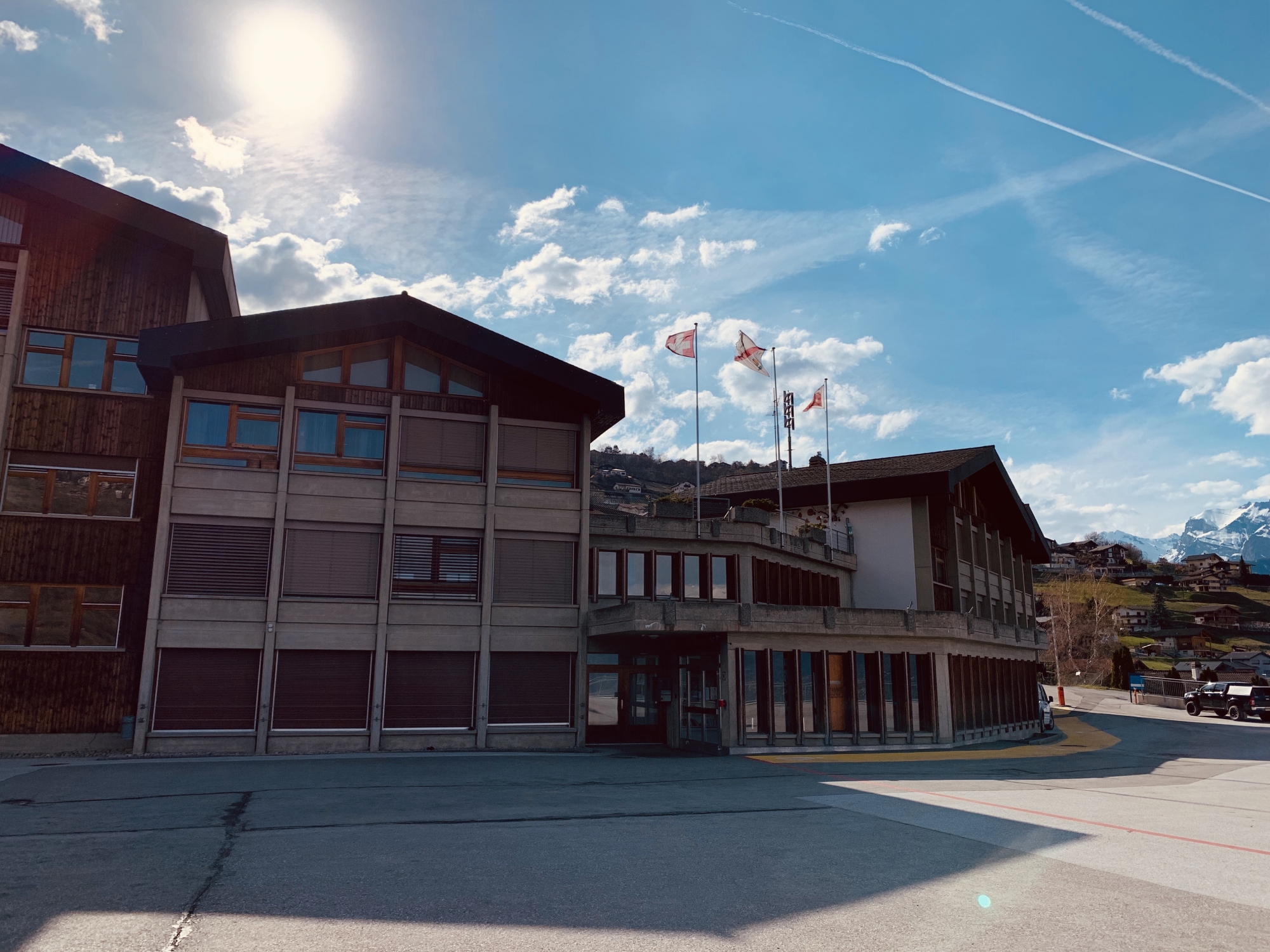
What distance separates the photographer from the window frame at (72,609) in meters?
23.7

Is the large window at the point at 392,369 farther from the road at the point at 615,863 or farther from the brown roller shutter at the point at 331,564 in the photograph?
the road at the point at 615,863

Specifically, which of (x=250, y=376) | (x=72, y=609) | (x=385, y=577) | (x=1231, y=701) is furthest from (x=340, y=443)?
(x=1231, y=701)

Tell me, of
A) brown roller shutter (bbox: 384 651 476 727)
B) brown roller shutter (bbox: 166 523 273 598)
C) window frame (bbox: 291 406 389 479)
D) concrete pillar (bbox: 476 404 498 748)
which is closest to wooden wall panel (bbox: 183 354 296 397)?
window frame (bbox: 291 406 389 479)

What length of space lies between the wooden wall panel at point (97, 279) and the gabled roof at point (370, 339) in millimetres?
2053

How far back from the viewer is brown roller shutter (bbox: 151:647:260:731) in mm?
24250

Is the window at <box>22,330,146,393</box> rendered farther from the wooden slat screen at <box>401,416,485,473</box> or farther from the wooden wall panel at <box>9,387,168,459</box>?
the wooden slat screen at <box>401,416,485,473</box>

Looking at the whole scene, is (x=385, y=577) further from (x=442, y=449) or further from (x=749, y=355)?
(x=749, y=355)

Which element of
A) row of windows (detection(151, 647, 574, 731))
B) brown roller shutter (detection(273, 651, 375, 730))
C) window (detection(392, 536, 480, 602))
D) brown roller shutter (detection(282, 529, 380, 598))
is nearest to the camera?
row of windows (detection(151, 647, 574, 731))

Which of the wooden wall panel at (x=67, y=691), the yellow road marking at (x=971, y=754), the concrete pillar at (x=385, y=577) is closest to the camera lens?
the wooden wall panel at (x=67, y=691)

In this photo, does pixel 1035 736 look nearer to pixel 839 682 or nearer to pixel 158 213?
pixel 839 682

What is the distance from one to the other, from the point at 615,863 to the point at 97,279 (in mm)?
24211

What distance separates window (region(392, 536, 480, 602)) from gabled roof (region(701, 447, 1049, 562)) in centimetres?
1796

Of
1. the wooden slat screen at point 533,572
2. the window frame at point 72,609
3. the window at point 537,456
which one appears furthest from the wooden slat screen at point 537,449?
the window frame at point 72,609

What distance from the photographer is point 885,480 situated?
37.6 metres
